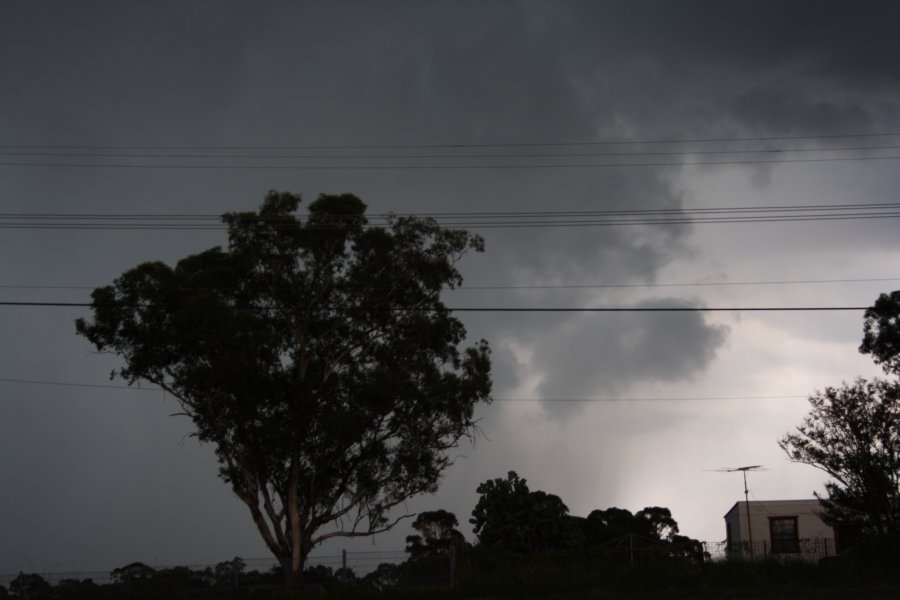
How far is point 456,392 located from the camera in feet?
108

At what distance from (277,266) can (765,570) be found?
63.2 feet

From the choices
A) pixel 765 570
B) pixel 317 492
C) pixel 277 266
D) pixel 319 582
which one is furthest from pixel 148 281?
pixel 765 570

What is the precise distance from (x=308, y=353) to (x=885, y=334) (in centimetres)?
2052

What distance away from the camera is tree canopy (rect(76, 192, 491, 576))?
31703mm

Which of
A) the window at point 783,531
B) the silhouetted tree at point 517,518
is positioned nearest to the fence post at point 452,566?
the silhouetted tree at point 517,518

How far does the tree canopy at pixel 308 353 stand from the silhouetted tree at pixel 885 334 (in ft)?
45.6

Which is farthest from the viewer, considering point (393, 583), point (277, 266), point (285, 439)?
point (277, 266)

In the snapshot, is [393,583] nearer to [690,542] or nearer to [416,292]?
[690,542]

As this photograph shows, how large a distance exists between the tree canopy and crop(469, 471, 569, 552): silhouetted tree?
2.46 meters

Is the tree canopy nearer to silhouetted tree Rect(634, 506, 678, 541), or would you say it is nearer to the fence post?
the fence post

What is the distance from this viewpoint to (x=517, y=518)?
3158cm

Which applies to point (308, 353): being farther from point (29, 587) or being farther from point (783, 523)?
point (783, 523)

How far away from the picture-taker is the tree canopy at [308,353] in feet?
104

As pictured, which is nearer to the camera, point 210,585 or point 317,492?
point 210,585
